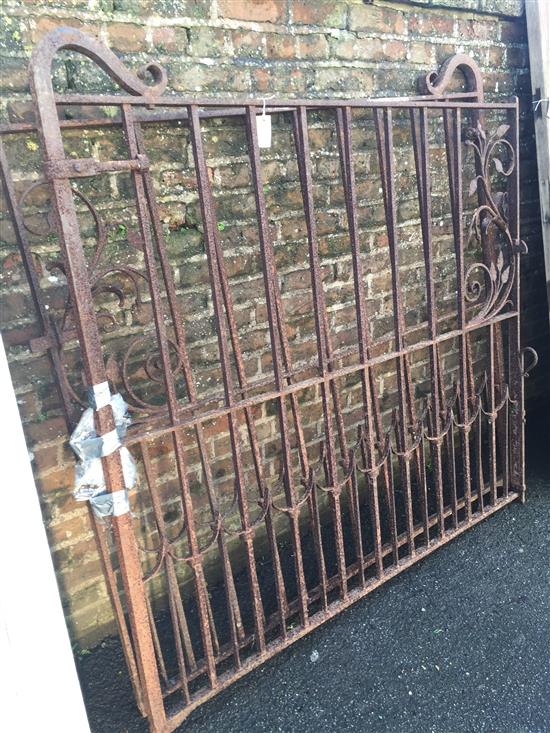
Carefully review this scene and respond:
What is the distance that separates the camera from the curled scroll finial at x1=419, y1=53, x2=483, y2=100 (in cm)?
235

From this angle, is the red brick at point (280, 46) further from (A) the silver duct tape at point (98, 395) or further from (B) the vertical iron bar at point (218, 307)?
(A) the silver duct tape at point (98, 395)

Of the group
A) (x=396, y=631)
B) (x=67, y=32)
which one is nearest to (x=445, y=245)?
(x=396, y=631)

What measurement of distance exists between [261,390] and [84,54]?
1.26 meters

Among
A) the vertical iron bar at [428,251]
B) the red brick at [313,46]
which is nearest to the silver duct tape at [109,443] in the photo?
the vertical iron bar at [428,251]

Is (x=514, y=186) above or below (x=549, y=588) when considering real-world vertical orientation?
above

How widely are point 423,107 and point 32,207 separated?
4.21ft

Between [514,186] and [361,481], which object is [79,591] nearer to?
[361,481]

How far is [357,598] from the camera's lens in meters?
2.19

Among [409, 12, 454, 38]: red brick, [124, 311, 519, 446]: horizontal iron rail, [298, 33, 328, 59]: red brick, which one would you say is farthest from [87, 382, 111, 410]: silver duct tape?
[409, 12, 454, 38]: red brick

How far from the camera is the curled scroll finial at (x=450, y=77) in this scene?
7.72ft

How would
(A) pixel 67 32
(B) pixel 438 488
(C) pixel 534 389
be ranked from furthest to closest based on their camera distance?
(C) pixel 534 389
(B) pixel 438 488
(A) pixel 67 32

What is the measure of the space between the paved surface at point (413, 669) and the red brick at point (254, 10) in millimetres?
2051

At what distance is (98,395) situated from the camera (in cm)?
149

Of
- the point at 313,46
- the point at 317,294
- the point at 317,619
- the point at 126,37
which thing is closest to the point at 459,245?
the point at 317,294
